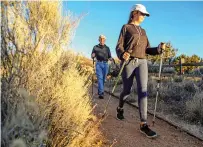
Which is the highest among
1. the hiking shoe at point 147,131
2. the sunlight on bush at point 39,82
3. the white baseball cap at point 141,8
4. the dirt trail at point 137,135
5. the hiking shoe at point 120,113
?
the white baseball cap at point 141,8

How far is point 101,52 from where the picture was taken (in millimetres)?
11906

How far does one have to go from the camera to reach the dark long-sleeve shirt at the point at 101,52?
11906 millimetres

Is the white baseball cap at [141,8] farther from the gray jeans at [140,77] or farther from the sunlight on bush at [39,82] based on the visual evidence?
the sunlight on bush at [39,82]

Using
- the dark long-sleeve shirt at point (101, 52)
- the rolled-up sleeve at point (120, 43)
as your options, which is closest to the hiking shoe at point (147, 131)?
the rolled-up sleeve at point (120, 43)

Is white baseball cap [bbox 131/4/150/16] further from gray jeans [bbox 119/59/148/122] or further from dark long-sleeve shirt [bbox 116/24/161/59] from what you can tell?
gray jeans [bbox 119/59/148/122]

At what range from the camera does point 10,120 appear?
2.88 meters

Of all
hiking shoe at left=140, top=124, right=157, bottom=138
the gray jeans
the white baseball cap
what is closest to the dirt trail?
hiking shoe at left=140, top=124, right=157, bottom=138

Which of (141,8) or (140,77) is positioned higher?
(141,8)

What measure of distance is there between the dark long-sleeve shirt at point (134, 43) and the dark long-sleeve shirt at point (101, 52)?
4994mm

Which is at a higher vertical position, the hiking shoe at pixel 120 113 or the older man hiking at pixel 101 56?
the older man hiking at pixel 101 56

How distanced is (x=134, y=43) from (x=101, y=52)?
5237 millimetres

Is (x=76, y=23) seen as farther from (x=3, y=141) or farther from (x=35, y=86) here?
(x=3, y=141)

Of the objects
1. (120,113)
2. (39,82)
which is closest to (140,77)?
(120,113)

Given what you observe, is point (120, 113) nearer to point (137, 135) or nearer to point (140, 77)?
point (137, 135)
